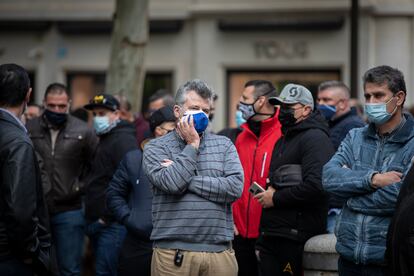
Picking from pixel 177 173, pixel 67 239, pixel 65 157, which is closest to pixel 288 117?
pixel 177 173

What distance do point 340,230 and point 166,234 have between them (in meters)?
1.17

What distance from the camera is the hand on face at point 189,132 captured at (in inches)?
217

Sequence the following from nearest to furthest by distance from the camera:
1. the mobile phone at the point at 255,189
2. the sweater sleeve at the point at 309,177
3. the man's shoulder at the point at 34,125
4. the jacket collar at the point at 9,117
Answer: the jacket collar at the point at 9,117 → the sweater sleeve at the point at 309,177 → the mobile phone at the point at 255,189 → the man's shoulder at the point at 34,125

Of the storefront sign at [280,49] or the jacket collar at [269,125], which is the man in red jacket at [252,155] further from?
the storefront sign at [280,49]

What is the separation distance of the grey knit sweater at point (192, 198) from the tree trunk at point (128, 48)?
6165 millimetres

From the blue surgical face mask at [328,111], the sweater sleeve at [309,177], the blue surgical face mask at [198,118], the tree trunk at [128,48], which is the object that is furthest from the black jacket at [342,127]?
the tree trunk at [128,48]

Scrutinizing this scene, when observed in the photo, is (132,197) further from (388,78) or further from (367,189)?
(388,78)

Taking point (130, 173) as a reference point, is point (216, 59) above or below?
above

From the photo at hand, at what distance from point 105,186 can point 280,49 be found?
29.1 ft

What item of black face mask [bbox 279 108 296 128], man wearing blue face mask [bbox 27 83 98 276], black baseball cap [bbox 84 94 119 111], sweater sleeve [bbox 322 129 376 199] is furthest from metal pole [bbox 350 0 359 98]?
sweater sleeve [bbox 322 129 376 199]

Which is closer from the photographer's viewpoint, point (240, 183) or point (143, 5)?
point (240, 183)

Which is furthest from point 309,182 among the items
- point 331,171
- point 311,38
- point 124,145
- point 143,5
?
point 311,38

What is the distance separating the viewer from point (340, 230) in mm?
5734

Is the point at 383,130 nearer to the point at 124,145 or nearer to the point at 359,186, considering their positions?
the point at 359,186
